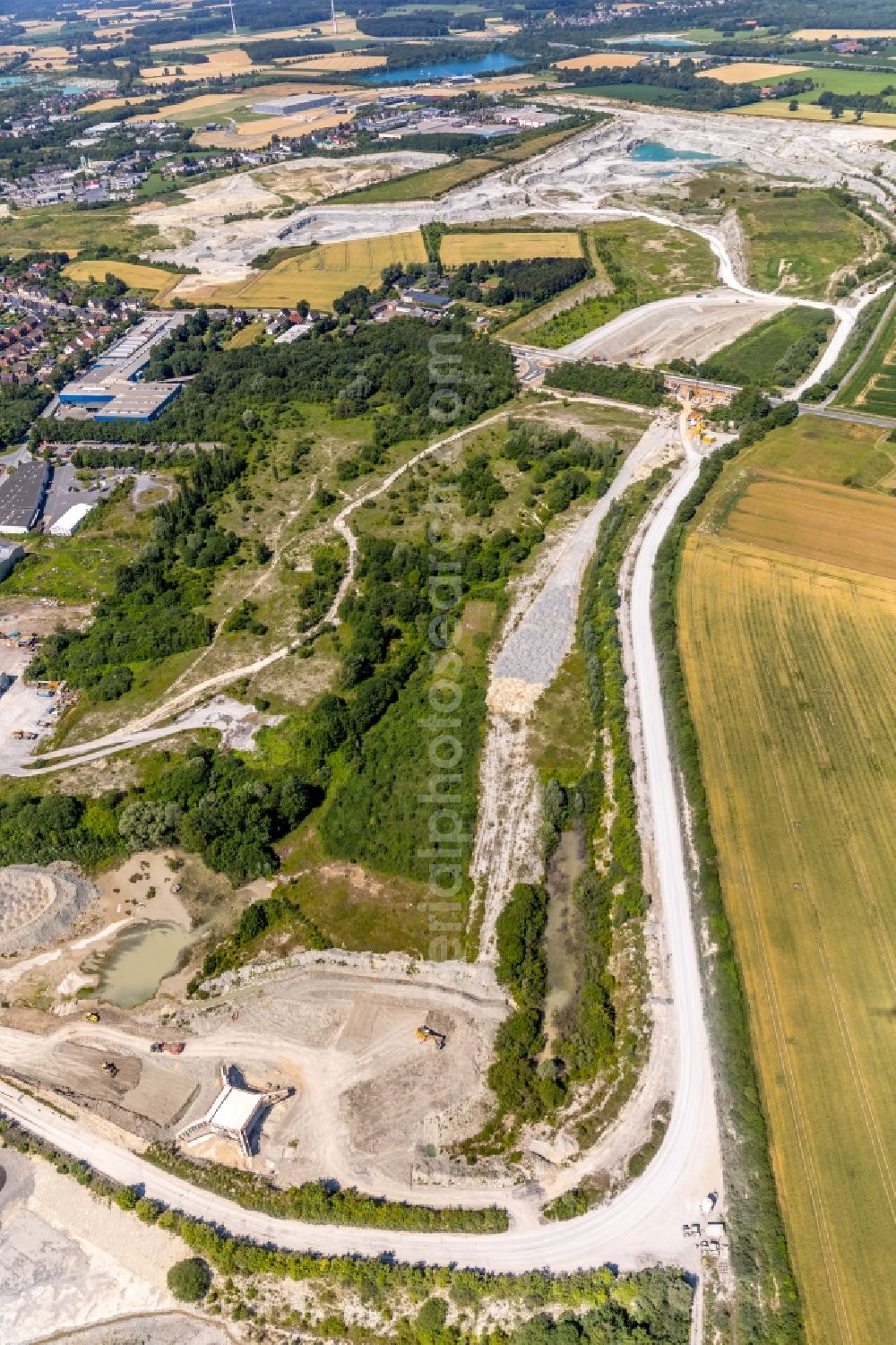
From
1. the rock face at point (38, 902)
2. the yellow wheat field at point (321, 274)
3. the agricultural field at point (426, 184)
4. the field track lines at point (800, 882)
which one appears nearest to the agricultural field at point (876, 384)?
the field track lines at point (800, 882)

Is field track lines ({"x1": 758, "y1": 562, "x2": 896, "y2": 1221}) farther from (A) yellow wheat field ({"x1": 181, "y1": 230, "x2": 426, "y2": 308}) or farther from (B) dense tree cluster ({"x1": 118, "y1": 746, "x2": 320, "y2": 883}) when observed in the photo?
(A) yellow wheat field ({"x1": 181, "y1": 230, "x2": 426, "y2": 308})

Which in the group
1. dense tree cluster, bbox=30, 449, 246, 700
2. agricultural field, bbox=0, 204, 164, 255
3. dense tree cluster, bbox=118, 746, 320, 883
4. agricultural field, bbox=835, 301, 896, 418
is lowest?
dense tree cluster, bbox=118, 746, 320, 883

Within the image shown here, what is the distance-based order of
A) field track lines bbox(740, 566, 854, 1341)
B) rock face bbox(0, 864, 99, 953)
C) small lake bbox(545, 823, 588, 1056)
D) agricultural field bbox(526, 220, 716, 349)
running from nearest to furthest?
field track lines bbox(740, 566, 854, 1341)
small lake bbox(545, 823, 588, 1056)
rock face bbox(0, 864, 99, 953)
agricultural field bbox(526, 220, 716, 349)

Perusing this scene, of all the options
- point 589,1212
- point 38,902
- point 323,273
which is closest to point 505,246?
point 323,273

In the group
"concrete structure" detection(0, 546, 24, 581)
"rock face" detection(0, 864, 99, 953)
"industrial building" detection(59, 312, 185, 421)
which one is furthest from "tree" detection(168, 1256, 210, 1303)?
"industrial building" detection(59, 312, 185, 421)

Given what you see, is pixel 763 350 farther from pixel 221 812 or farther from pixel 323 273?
pixel 221 812

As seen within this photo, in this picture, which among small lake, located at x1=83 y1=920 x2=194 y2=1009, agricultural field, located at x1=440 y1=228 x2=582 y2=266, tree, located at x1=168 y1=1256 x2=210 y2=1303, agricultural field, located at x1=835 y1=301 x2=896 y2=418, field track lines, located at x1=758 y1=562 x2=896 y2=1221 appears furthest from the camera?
agricultural field, located at x1=440 y1=228 x2=582 y2=266

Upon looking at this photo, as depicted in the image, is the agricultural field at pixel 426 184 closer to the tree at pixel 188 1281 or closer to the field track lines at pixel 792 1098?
the field track lines at pixel 792 1098
